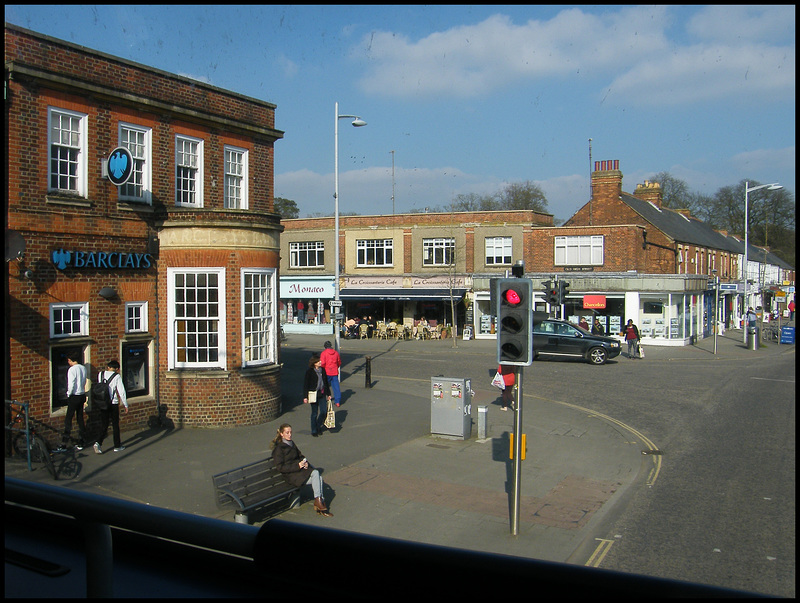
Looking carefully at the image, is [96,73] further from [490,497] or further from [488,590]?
[488,590]

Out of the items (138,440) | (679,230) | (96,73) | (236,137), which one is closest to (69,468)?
(138,440)

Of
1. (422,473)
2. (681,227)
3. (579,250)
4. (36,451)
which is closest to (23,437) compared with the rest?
(36,451)

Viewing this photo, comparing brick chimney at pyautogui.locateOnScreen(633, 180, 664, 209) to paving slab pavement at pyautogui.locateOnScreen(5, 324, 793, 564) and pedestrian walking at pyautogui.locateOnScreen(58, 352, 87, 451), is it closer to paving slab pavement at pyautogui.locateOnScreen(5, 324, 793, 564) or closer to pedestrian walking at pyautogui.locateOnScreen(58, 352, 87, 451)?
paving slab pavement at pyautogui.locateOnScreen(5, 324, 793, 564)

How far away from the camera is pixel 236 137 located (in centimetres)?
1598

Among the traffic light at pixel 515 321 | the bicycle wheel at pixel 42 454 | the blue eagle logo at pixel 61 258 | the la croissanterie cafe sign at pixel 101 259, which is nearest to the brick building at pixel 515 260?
the la croissanterie cafe sign at pixel 101 259

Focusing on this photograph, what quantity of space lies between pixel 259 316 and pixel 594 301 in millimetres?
24395

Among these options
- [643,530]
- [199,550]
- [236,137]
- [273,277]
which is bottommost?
[643,530]

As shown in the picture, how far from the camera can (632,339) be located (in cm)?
2792

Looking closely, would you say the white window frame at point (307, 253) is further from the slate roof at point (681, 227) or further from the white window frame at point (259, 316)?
the white window frame at point (259, 316)

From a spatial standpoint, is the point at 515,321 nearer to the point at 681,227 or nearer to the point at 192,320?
the point at 192,320

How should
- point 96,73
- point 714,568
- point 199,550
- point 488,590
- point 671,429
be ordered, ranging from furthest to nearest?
point 671,429, point 96,73, point 714,568, point 199,550, point 488,590

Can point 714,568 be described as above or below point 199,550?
below

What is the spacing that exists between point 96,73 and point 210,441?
7235 mm

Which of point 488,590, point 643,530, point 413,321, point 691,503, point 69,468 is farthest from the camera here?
point 413,321
